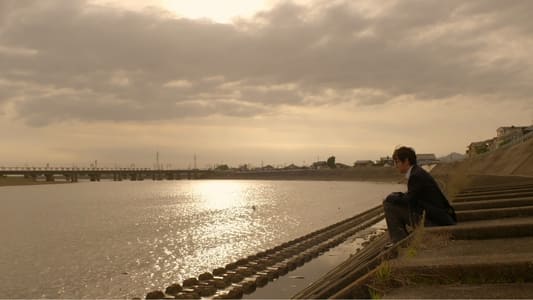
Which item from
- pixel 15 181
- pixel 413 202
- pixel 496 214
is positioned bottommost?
pixel 496 214

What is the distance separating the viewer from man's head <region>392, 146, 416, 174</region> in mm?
8812

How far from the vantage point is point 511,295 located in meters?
4.95

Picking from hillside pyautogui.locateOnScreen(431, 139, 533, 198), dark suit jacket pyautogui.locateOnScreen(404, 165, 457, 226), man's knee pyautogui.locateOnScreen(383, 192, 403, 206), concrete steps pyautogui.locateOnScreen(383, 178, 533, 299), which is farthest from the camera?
hillside pyautogui.locateOnScreen(431, 139, 533, 198)

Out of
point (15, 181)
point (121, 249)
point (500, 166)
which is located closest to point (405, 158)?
point (121, 249)

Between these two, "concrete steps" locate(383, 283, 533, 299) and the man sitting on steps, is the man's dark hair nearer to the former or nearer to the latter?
the man sitting on steps

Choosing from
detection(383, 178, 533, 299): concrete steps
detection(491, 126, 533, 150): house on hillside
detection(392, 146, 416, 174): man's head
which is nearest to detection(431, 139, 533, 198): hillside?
detection(491, 126, 533, 150): house on hillside

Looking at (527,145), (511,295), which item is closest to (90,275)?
(511,295)

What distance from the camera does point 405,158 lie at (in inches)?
348

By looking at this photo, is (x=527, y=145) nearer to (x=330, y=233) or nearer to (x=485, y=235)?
(x=330, y=233)

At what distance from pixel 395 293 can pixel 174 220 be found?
39.3m

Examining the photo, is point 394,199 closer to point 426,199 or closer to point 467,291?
point 426,199

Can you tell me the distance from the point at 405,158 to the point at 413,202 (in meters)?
0.81

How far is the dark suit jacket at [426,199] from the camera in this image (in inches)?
336

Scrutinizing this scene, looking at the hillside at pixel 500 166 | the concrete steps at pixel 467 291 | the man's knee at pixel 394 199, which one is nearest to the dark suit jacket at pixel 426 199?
the man's knee at pixel 394 199
